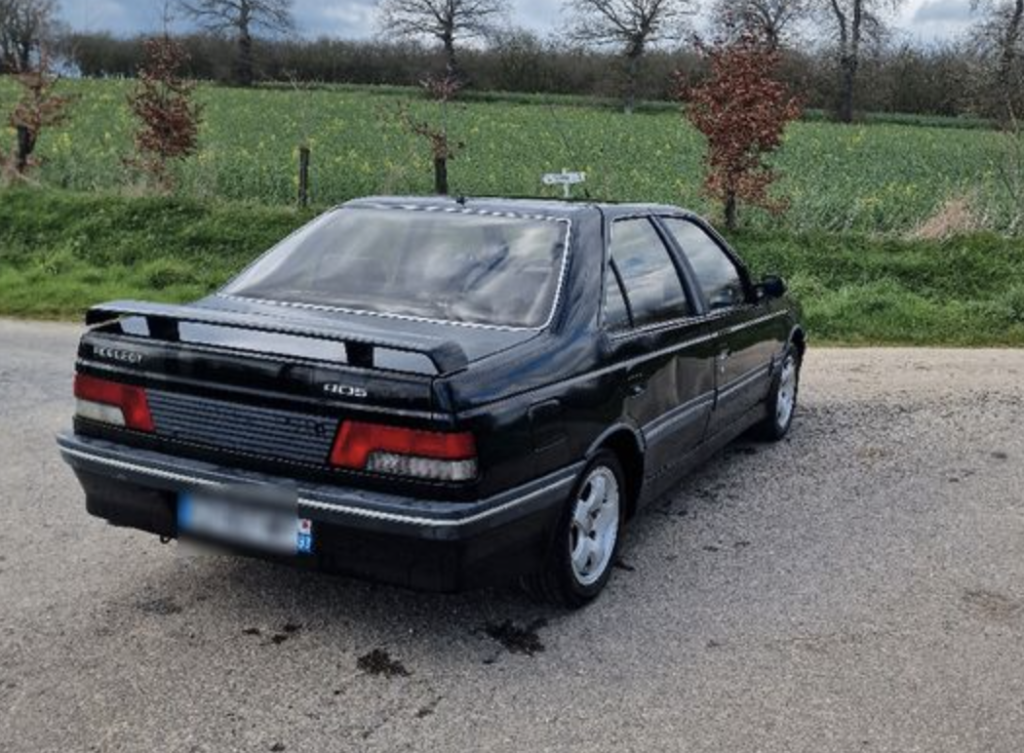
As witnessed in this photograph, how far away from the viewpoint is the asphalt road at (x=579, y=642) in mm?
3236

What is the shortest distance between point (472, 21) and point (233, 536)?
65216mm

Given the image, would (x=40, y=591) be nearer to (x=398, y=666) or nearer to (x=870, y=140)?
(x=398, y=666)

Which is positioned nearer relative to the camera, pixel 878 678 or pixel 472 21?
pixel 878 678

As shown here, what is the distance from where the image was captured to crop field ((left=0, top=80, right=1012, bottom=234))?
1563cm

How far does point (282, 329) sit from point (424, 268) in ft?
3.25

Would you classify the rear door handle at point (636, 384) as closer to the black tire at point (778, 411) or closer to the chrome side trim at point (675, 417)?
the chrome side trim at point (675, 417)

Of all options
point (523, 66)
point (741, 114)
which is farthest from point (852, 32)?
point (741, 114)

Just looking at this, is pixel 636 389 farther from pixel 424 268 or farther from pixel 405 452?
pixel 405 452

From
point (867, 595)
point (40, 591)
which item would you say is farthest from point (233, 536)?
point (867, 595)

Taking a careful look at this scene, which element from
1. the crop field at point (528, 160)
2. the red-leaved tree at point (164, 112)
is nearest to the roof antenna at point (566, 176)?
the crop field at point (528, 160)

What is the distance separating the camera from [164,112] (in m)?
15.0

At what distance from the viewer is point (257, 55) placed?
210 ft

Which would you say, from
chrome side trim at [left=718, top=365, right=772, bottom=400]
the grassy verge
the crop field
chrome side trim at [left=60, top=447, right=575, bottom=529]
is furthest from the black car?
the grassy verge

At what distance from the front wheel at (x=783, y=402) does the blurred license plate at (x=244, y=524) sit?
3609 millimetres
